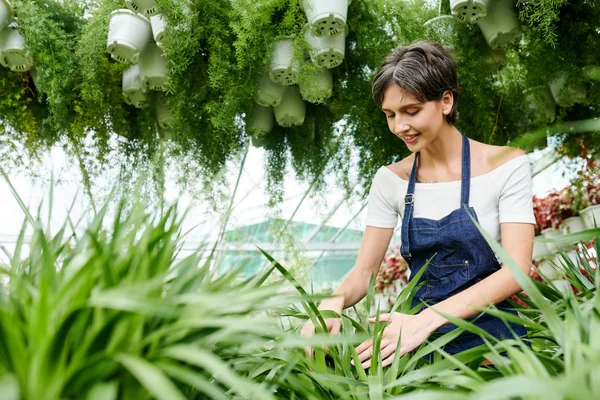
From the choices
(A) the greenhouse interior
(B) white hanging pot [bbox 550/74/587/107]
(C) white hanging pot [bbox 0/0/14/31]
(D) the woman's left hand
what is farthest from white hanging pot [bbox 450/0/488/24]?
(C) white hanging pot [bbox 0/0/14/31]

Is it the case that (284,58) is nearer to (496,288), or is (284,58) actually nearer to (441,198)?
(441,198)

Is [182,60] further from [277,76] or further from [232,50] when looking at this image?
[277,76]

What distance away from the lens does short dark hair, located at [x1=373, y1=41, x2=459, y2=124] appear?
125cm

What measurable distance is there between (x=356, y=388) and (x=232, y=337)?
0.21m

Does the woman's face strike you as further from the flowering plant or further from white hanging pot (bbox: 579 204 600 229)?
the flowering plant

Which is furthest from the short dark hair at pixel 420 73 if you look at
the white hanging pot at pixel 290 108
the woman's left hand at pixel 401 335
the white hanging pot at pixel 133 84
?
the white hanging pot at pixel 133 84

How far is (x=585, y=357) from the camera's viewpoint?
48 centimetres

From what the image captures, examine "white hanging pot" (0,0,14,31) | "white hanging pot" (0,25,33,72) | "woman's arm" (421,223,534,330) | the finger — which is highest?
"white hanging pot" (0,0,14,31)

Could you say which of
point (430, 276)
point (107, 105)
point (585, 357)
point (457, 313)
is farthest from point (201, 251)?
point (107, 105)

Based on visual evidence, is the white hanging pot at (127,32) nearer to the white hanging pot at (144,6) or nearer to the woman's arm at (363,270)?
the white hanging pot at (144,6)

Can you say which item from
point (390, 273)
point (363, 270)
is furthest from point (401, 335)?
point (390, 273)

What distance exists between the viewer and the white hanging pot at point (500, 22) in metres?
1.80

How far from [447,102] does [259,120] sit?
1.16 m

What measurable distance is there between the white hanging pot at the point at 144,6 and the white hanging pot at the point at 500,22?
3.52 feet
